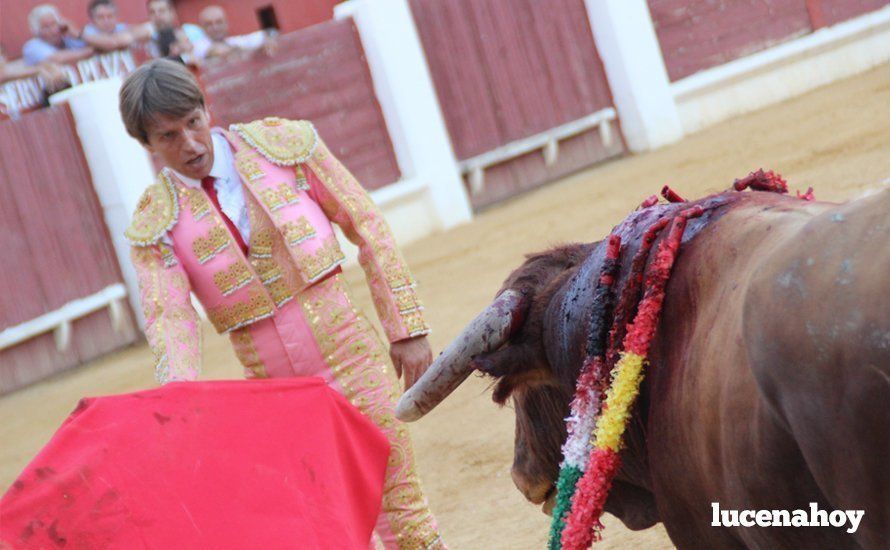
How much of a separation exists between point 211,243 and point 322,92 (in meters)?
7.23

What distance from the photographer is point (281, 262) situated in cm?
288

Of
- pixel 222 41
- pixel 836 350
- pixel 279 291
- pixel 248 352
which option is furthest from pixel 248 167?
pixel 222 41

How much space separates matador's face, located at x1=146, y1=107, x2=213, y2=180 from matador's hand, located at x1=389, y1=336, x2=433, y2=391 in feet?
1.87

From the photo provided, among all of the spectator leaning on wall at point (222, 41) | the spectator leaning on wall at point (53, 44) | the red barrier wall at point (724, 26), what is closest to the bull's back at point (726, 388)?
the spectator leaning on wall at point (222, 41)

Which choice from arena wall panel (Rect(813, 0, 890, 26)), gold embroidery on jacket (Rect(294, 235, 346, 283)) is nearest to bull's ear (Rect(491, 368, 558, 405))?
gold embroidery on jacket (Rect(294, 235, 346, 283))

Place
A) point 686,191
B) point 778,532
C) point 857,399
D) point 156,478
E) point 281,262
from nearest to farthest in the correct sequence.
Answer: point 857,399 → point 778,532 → point 156,478 → point 281,262 → point 686,191

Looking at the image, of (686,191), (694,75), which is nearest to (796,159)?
(686,191)

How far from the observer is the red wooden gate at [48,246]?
891 centimetres

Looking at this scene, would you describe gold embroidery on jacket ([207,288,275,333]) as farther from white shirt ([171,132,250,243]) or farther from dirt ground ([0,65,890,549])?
dirt ground ([0,65,890,549])

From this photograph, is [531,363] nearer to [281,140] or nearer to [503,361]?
[503,361]

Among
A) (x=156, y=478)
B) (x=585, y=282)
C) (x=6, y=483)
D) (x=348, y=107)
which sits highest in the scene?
(x=348, y=107)

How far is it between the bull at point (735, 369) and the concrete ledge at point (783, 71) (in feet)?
29.7

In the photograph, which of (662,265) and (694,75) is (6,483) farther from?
(694,75)

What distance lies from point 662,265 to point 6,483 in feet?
16.7
